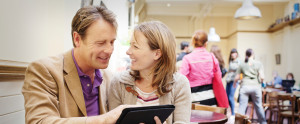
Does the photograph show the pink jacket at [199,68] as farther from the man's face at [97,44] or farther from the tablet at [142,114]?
the tablet at [142,114]

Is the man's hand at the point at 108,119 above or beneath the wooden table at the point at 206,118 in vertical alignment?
above

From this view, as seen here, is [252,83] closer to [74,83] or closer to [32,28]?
[32,28]

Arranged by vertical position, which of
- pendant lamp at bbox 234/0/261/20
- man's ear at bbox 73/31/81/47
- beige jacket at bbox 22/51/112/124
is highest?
pendant lamp at bbox 234/0/261/20

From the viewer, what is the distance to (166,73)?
1759 millimetres

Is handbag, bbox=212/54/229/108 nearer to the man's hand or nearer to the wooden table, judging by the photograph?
the wooden table

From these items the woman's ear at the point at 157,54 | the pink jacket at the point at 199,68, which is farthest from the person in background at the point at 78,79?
the pink jacket at the point at 199,68

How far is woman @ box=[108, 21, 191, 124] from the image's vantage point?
1665 millimetres

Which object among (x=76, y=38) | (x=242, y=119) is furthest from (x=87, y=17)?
(x=242, y=119)

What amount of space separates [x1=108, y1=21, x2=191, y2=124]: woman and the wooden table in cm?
88

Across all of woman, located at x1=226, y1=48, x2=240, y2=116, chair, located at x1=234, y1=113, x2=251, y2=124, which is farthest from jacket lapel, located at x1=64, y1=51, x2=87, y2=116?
woman, located at x1=226, y1=48, x2=240, y2=116

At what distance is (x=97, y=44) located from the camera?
5.15 feet

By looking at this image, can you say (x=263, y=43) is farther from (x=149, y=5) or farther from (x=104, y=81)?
(x=104, y=81)

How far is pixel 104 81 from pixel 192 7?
41.5 feet

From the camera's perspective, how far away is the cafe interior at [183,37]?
5.70ft
